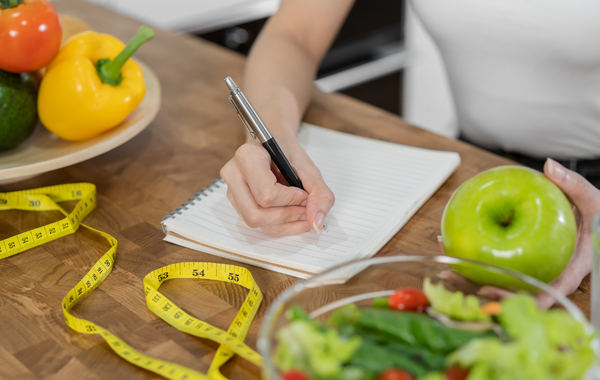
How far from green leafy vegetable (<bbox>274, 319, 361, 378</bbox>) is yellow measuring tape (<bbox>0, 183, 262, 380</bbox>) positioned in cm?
20

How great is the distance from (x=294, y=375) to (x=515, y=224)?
0.32m

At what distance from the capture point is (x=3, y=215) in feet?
2.91

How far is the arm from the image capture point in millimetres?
761

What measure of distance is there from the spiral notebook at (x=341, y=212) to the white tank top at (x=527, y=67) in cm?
37

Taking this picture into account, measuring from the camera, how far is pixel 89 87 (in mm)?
907

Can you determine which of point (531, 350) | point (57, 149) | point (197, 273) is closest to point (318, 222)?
point (197, 273)

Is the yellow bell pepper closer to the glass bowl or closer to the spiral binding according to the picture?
the spiral binding

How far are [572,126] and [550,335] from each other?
912mm

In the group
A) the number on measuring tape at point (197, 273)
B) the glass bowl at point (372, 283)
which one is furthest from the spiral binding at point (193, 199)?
the glass bowl at point (372, 283)

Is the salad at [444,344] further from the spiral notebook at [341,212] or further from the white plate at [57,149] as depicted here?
the white plate at [57,149]

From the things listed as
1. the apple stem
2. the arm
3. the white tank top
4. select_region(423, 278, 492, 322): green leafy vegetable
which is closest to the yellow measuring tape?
the arm

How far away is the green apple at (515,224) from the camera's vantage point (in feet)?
1.83

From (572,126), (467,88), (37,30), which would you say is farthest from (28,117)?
(572,126)

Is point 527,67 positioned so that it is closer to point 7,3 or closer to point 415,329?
point 415,329
